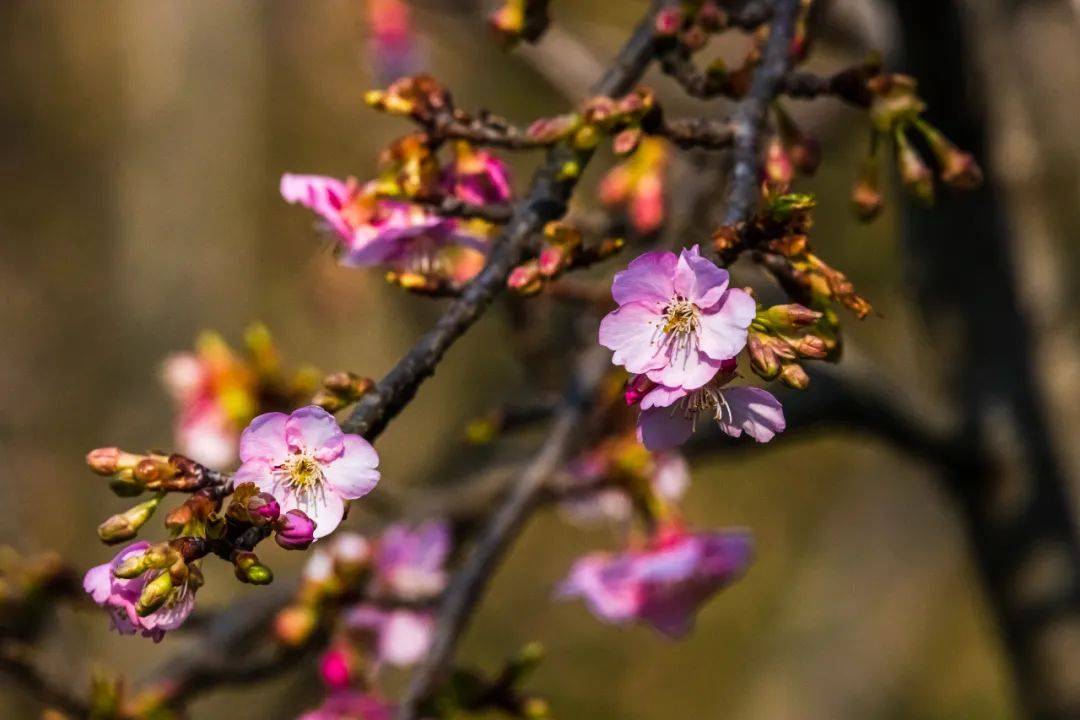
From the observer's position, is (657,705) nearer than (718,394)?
No

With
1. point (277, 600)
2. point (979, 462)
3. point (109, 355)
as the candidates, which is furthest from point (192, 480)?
point (109, 355)

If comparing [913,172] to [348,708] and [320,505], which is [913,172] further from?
[348,708]

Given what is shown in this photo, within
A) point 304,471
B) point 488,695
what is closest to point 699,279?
point 304,471

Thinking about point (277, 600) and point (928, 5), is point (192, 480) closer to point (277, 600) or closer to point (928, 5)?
point (277, 600)

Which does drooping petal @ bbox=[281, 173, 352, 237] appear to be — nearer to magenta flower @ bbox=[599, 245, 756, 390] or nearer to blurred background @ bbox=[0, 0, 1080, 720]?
magenta flower @ bbox=[599, 245, 756, 390]

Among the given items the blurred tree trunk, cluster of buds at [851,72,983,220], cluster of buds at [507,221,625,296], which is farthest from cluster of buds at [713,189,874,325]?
the blurred tree trunk

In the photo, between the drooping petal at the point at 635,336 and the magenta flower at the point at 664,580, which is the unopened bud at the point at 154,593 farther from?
the magenta flower at the point at 664,580

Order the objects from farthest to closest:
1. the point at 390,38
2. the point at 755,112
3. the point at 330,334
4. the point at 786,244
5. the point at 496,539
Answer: the point at 330,334 < the point at 390,38 < the point at 496,539 < the point at 755,112 < the point at 786,244
